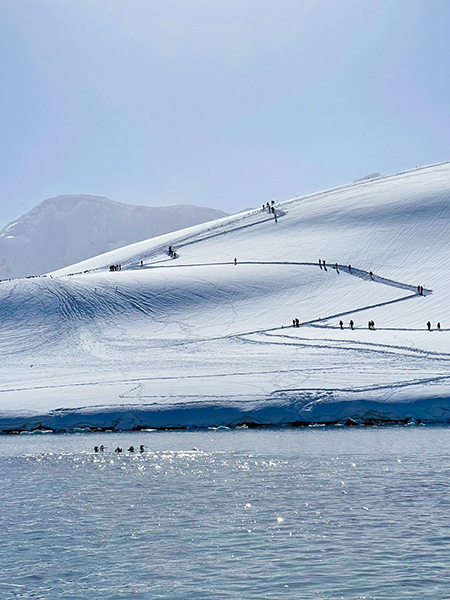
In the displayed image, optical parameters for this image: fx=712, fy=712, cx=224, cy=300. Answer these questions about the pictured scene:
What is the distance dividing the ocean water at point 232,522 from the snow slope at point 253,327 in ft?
20.8

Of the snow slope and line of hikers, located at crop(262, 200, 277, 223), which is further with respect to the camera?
line of hikers, located at crop(262, 200, 277, 223)

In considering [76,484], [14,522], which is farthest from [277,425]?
[14,522]

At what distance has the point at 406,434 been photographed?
2586 centimetres

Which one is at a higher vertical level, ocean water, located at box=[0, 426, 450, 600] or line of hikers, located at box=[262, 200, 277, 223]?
line of hikers, located at box=[262, 200, 277, 223]

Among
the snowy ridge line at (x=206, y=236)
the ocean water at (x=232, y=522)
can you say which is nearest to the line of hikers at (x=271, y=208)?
the snowy ridge line at (x=206, y=236)

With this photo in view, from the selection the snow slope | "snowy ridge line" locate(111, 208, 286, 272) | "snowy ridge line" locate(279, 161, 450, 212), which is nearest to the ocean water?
the snow slope

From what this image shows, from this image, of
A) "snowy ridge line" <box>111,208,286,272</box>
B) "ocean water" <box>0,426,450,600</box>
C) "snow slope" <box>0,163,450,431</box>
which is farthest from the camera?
"snowy ridge line" <box>111,208,286,272</box>

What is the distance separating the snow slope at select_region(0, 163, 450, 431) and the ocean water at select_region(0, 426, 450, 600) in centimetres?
633

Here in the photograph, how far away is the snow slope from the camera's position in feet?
100

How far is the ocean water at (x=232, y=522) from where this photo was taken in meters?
11.1

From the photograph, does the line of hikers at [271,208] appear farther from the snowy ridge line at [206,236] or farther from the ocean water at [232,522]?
the ocean water at [232,522]

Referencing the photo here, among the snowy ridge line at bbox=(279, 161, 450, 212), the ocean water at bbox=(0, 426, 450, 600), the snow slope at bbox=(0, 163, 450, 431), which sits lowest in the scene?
the ocean water at bbox=(0, 426, 450, 600)

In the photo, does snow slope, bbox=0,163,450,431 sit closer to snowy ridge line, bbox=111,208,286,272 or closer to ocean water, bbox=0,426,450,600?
snowy ridge line, bbox=111,208,286,272

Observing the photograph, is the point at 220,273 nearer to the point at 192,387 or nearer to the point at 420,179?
the point at 192,387
